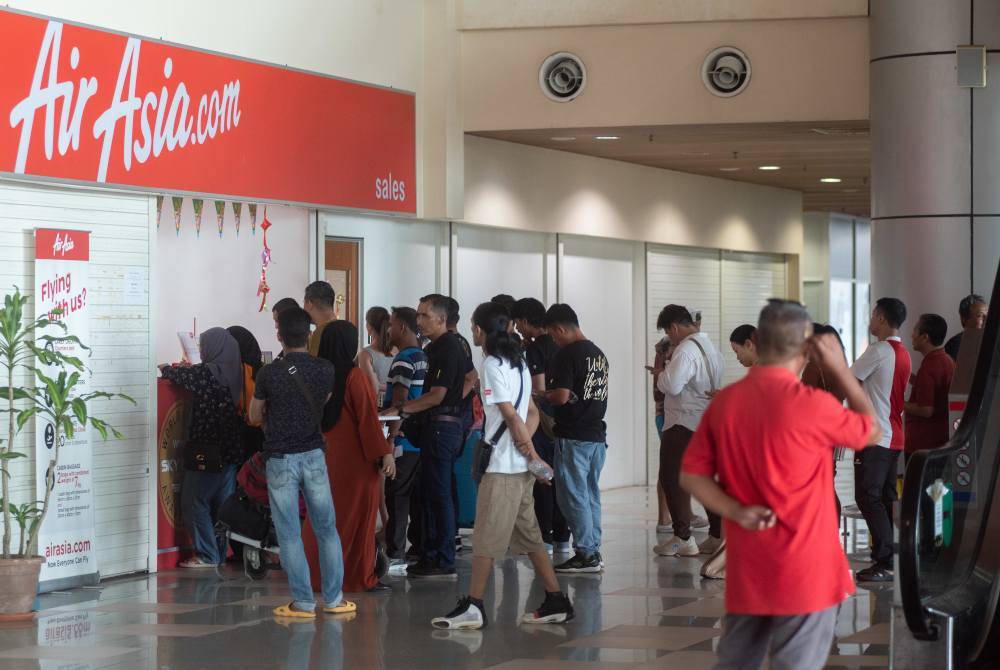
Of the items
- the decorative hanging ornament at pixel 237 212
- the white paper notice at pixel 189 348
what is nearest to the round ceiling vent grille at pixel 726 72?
the decorative hanging ornament at pixel 237 212

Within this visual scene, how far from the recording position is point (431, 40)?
12148 millimetres

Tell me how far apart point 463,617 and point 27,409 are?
267 centimetres

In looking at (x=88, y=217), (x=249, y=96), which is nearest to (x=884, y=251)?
(x=249, y=96)

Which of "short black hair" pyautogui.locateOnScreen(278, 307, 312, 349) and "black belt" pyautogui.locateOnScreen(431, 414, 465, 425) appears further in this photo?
"black belt" pyautogui.locateOnScreen(431, 414, 465, 425)

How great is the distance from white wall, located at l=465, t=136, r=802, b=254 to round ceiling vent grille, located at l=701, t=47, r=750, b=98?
205 cm

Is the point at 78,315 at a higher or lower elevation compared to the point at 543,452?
higher

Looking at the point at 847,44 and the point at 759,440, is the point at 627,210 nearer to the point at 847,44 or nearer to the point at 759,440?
the point at 847,44

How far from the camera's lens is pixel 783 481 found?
13.9 ft

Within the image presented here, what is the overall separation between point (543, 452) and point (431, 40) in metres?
3.70

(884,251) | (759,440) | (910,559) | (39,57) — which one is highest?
(39,57)

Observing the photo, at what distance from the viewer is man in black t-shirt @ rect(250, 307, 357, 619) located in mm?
7512

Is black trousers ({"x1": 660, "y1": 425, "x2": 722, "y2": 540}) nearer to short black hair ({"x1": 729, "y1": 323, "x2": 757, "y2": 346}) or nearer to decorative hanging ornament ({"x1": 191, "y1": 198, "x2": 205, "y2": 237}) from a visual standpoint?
short black hair ({"x1": 729, "y1": 323, "x2": 757, "y2": 346})

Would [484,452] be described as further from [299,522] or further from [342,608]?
[342,608]

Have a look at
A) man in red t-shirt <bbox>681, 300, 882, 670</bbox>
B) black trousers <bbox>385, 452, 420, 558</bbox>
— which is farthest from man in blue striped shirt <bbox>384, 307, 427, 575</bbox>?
man in red t-shirt <bbox>681, 300, 882, 670</bbox>
